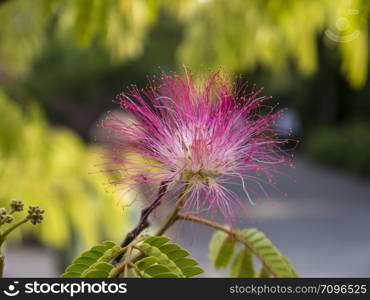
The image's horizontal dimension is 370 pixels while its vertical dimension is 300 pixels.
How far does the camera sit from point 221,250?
95 cm

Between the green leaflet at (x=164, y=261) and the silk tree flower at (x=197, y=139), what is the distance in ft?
0.23

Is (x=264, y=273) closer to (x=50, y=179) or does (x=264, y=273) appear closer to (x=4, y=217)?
(x=4, y=217)

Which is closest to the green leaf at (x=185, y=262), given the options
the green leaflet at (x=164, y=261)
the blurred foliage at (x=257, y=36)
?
the green leaflet at (x=164, y=261)

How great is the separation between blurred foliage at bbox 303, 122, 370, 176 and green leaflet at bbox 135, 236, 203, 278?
1560cm

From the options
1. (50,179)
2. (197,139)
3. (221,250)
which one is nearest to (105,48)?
(50,179)

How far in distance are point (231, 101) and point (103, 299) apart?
29 centimetres

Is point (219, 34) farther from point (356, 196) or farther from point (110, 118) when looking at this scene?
point (356, 196)

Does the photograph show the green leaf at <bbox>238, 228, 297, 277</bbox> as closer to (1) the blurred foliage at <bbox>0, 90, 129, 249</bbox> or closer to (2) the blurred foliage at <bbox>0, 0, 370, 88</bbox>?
(2) the blurred foliage at <bbox>0, 0, 370, 88</bbox>

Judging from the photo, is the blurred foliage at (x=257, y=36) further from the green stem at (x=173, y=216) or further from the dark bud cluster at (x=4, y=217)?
the dark bud cluster at (x=4, y=217)

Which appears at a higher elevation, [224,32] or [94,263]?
[224,32]

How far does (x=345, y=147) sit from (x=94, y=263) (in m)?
17.1

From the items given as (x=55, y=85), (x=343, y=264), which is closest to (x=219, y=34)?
(x=343, y=264)

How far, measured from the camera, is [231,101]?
0.78 metres

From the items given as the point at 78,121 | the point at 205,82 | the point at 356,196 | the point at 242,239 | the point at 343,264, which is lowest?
the point at 242,239
